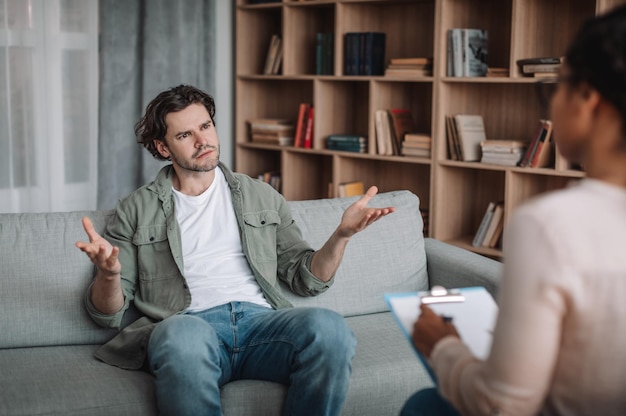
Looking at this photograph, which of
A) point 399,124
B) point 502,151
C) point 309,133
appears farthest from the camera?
point 309,133

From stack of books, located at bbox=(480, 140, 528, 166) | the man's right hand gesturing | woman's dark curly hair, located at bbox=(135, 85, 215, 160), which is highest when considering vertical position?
woman's dark curly hair, located at bbox=(135, 85, 215, 160)

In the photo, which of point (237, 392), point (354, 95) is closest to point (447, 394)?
point (237, 392)

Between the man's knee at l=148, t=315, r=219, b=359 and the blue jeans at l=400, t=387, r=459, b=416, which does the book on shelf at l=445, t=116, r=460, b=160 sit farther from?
the blue jeans at l=400, t=387, r=459, b=416

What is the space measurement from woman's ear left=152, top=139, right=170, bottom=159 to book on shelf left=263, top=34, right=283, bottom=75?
86.7 inches

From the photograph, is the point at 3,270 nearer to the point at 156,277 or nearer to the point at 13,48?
the point at 156,277

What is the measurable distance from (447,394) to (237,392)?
872 millimetres

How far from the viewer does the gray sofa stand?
6.28 ft

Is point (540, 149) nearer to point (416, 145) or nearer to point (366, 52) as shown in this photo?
point (416, 145)

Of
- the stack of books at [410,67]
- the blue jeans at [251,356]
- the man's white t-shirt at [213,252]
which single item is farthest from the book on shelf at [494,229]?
the blue jeans at [251,356]

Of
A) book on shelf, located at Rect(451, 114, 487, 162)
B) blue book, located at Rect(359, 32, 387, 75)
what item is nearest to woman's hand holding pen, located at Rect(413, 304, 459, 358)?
book on shelf, located at Rect(451, 114, 487, 162)

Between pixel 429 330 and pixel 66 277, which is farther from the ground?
pixel 429 330

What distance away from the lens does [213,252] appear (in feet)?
7.30

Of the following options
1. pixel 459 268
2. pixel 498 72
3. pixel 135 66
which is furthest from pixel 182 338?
pixel 135 66

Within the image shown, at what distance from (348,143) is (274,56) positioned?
2.46 feet
